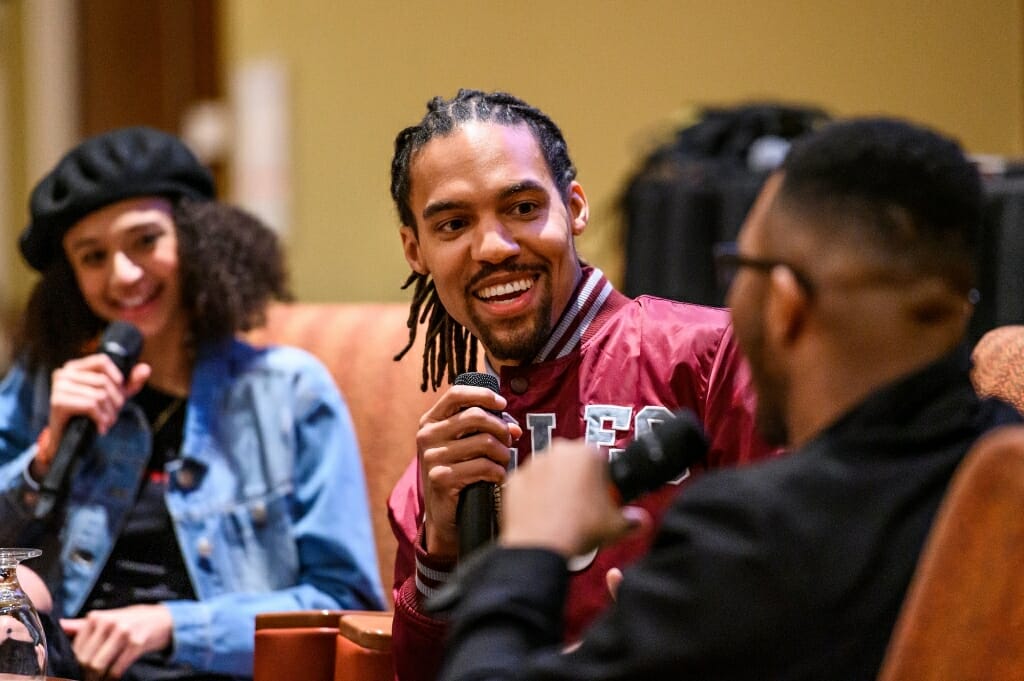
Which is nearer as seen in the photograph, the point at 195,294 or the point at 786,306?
the point at 786,306

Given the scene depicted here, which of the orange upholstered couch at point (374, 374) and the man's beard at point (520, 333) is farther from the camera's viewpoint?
the orange upholstered couch at point (374, 374)

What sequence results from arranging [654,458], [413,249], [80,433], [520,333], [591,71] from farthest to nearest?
[591,71], [80,433], [413,249], [520,333], [654,458]

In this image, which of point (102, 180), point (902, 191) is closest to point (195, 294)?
→ point (102, 180)

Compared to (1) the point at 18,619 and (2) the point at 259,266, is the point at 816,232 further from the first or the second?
(2) the point at 259,266

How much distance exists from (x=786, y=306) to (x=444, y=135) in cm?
62

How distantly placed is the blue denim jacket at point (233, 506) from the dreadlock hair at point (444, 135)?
0.47 metres

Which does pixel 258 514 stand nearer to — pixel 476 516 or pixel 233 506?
pixel 233 506

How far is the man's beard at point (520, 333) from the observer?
58.6 inches

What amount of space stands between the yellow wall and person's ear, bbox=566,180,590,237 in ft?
5.90

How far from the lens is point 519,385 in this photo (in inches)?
59.4

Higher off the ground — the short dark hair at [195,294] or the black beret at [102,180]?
the black beret at [102,180]

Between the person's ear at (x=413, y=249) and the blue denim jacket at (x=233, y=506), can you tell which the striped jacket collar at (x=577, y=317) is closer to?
the person's ear at (x=413, y=249)

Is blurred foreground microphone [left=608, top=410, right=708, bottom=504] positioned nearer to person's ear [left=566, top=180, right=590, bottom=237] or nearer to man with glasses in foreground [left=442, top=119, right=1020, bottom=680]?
man with glasses in foreground [left=442, top=119, right=1020, bottom=680]

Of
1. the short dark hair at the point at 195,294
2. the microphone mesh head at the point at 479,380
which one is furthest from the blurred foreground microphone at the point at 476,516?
the short dark hair at the point at 195,294
